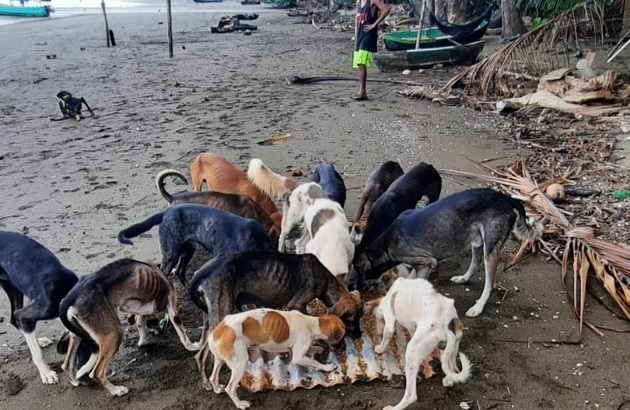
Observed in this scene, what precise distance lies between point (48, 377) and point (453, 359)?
9.48 feet

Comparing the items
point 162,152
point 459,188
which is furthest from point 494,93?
point 162,152

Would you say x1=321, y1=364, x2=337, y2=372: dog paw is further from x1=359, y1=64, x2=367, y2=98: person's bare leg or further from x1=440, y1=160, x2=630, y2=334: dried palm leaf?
x1=359, y1=64, x2=367, y2=98: person's bare leg

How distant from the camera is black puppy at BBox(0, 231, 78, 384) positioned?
4008 mm

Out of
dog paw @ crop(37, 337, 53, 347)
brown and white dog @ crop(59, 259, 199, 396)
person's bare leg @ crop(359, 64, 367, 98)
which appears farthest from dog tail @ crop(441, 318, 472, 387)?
person's bare leg @ crop(359, 64, 367, 98)

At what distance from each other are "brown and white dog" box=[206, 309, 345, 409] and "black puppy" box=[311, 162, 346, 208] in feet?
7.03

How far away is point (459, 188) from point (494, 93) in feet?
17.2

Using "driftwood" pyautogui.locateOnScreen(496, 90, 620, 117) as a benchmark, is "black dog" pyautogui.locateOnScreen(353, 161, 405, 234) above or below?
below

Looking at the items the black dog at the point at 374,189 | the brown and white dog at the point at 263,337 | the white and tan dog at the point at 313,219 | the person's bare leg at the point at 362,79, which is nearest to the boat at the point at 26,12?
the person's bare leg at the point at 362,79

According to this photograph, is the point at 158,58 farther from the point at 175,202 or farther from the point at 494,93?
the point at 175,202

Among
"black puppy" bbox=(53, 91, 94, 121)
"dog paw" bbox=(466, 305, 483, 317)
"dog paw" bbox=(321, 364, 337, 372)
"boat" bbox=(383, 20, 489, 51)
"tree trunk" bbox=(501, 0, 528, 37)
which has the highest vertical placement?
"tree trunk" bbox=(501, 0, 528, 37)

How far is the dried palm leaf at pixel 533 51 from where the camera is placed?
31.5 feet

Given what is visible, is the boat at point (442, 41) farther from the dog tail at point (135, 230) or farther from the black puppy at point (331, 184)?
the dog tail at point (135, 230)

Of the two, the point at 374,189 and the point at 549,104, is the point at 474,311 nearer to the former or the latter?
the point at 374,189

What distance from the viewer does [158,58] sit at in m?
19.3
